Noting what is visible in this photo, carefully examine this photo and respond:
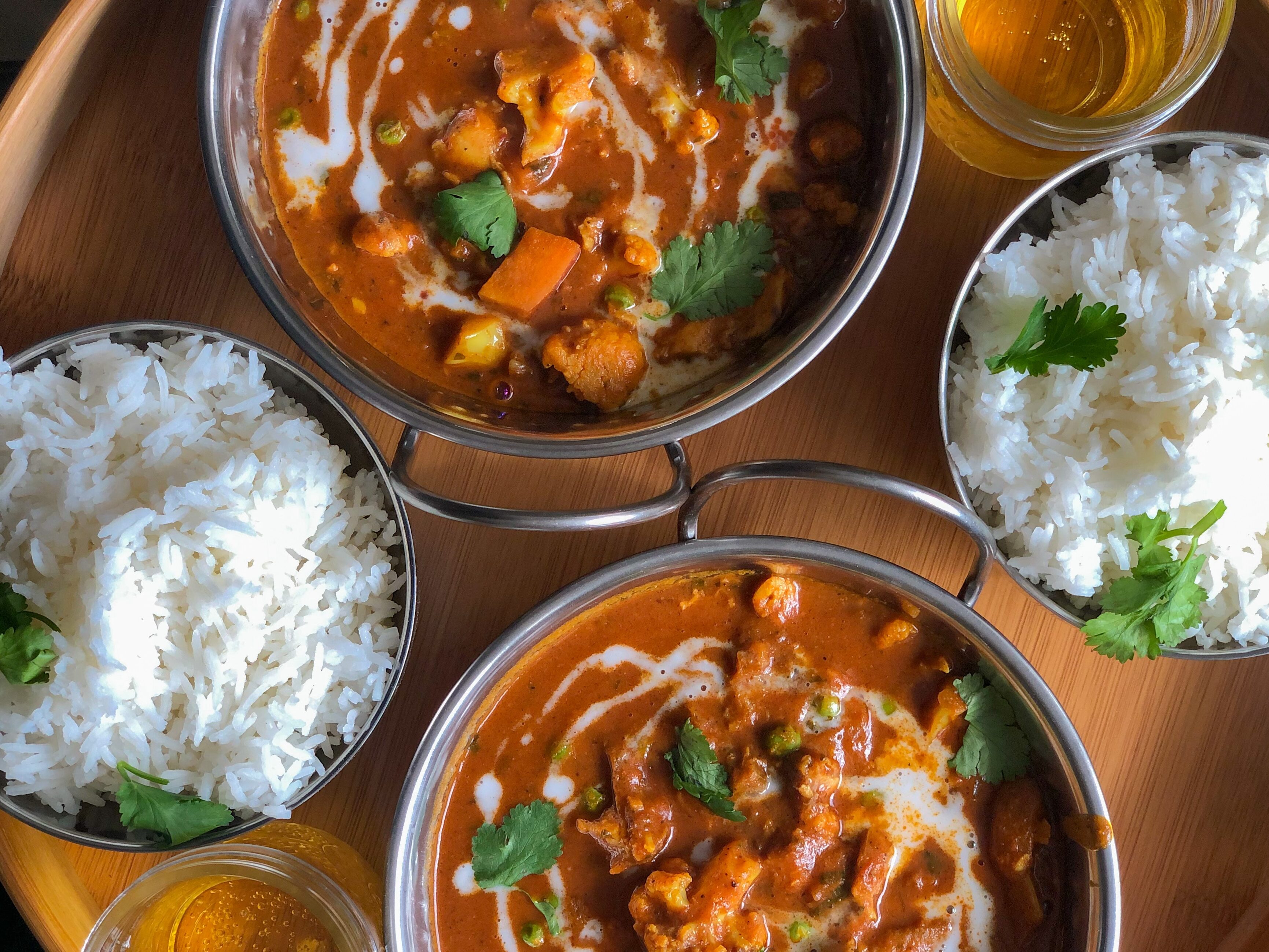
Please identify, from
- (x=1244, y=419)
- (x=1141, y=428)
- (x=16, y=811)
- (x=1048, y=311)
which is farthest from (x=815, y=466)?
(x=16, y=811)

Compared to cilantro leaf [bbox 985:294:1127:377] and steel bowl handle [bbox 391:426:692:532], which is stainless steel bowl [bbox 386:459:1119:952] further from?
cilantro leaf [bbox 985:294:1127:377]

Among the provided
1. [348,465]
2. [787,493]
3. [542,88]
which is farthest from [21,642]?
[787,493]

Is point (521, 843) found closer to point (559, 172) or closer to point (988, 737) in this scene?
point (988, 737)

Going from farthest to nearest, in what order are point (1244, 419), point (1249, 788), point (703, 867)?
1. point (1249, 788)
2. point (703, 867)
3. point (1244, 419)

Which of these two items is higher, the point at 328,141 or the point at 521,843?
the point at 328,141

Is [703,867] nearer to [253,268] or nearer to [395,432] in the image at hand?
[395,432]

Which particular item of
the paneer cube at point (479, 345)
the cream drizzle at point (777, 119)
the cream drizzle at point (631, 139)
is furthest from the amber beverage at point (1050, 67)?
the paneer cube at point (479, 345)
